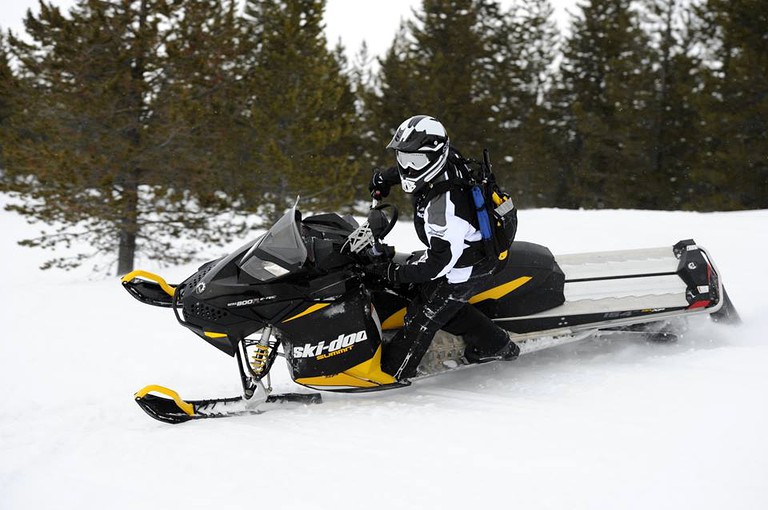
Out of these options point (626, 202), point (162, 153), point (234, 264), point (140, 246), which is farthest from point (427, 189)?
point (626, 202)

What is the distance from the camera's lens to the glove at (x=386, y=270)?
141 inches

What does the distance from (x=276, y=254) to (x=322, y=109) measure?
11448 mm

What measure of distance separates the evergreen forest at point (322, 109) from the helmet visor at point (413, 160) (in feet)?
24.6

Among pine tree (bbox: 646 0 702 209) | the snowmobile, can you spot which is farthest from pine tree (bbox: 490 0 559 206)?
the snowmobile

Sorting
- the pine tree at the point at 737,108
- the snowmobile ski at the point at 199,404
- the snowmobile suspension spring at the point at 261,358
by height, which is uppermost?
the pine tree at the point at 737,108

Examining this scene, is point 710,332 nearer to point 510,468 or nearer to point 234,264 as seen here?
point 510,468

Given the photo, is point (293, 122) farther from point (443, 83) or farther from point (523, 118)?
point (523, 118)

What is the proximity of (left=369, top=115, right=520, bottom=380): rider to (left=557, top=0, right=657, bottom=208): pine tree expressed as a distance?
1826cm

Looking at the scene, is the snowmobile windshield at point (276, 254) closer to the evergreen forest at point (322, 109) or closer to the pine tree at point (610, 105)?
the evergreen forest at point (322, 109)

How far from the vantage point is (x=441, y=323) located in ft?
12.2

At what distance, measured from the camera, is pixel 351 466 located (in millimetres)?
2924

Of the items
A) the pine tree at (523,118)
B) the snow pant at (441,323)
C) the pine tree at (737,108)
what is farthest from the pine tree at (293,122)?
the pine tree at (737,108)

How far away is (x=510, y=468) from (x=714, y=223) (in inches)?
271

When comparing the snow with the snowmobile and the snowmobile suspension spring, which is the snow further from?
the snowmobile suspension spring
